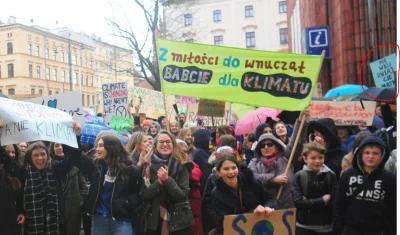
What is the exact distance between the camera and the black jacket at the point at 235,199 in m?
4.52

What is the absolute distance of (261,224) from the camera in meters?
4.33

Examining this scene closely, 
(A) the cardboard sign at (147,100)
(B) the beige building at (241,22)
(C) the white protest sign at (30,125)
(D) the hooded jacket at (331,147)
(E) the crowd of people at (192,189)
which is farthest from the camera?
(B) the beige building at (241,22)

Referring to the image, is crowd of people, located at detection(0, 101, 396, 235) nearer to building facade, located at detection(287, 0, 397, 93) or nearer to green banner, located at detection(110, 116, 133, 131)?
green banner, located at detection(110, 116, 133, 131)

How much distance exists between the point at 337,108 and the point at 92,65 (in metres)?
76.4

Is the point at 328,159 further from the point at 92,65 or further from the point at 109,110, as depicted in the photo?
the point at 92,65

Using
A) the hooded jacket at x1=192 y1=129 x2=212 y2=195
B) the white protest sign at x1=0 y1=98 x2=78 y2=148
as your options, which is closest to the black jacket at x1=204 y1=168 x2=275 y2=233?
the hooded jacket at x1=192 y1=129 x2=212 y2=195

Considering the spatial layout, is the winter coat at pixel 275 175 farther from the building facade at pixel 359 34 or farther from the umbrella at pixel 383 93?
the building facade at pixel 359 34

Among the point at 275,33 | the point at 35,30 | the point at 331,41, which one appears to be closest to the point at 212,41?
the point at 275,33

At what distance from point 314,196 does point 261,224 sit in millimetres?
847

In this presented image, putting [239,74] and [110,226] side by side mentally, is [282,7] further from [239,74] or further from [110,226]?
[110,226]

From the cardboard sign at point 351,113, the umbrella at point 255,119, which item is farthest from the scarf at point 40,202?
the umbrella at point 255,119

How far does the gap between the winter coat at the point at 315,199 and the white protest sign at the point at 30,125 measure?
91.4 inches

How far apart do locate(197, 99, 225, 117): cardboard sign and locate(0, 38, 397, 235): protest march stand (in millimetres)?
3591

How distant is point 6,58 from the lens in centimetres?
6950
